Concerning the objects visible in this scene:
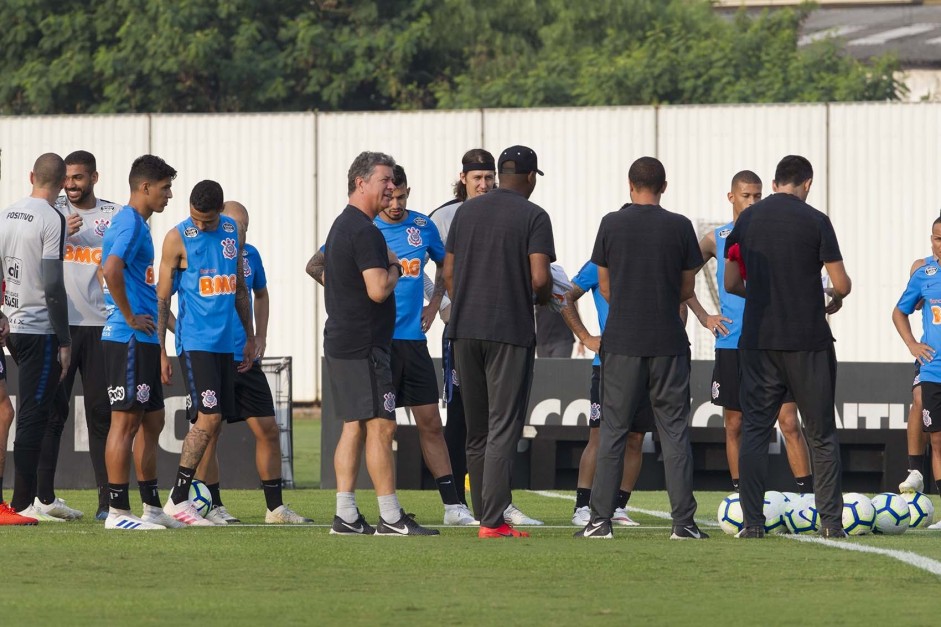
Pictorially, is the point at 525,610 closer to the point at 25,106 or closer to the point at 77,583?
the point at 77,583

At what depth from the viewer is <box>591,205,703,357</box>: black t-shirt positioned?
8742mm

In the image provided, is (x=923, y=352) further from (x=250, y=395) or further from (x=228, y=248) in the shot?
(x=228, y=248)

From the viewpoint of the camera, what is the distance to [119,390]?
948 centimetres

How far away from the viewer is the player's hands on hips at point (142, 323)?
9.46 metres

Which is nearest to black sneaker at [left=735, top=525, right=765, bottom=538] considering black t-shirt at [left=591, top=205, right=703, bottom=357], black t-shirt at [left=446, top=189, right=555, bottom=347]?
black t-shirt at [left=591, top=205, right=703, bottom=357]

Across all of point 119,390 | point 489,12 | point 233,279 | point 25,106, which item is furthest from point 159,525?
point 489,12

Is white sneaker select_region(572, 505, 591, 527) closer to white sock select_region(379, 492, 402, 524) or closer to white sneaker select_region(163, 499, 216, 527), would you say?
white sock select_region(379, 492, 402, 524)

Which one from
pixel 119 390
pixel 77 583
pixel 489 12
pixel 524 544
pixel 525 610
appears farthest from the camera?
pixel 489 12

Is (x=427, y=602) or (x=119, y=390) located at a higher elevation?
(x=119, y=390)

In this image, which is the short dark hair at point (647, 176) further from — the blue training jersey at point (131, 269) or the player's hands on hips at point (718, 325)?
the blue training jersey at point (131, 269)

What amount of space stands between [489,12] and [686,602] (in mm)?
33137

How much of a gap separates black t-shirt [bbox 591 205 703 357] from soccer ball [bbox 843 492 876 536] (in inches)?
63.3

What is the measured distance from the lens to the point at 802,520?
31.2 feet

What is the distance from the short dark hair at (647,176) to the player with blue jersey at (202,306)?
8.48ft
